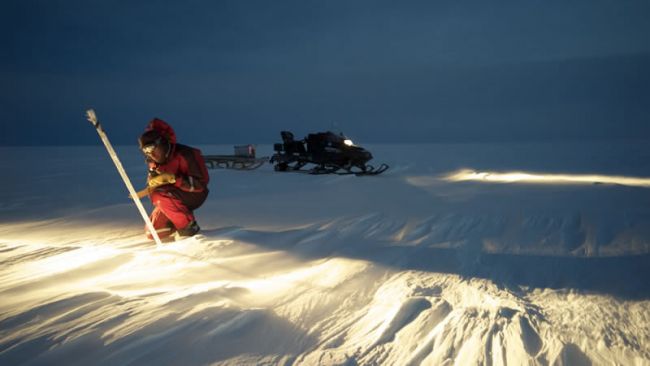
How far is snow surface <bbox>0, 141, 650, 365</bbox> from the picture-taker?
198 cm

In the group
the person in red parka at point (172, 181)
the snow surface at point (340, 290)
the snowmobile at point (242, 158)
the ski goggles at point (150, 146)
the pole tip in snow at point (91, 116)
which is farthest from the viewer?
the snowmobile at point (242, 158)

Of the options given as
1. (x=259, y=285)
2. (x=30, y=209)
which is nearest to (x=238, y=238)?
(x=259, y=285)

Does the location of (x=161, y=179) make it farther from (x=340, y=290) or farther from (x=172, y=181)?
(x=340, y=290)

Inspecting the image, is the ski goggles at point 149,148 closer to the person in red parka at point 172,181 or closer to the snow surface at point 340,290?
the person in red parka at point 172,181

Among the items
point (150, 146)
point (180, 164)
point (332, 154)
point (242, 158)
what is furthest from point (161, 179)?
point (242, 158)

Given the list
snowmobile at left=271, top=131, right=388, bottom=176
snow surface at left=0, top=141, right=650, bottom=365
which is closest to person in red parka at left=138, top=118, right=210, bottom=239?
snow surface at left=0, top=141, right=650, bottom=365

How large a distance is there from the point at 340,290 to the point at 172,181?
8.07ft

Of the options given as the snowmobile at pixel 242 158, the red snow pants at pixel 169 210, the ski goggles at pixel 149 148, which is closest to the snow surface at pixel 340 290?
the red snow pants at pixel 169 210

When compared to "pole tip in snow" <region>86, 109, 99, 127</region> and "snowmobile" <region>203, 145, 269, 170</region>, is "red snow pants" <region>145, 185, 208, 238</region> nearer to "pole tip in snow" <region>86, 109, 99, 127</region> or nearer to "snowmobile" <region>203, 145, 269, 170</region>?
"pole tip in snow" <region>86, 109, 99, 127</region>

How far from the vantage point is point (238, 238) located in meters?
4.33

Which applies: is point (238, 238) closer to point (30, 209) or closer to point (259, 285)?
point (259, 285)

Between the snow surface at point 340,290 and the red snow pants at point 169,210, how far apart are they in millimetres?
329

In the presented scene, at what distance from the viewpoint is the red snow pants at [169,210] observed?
4.47 meters

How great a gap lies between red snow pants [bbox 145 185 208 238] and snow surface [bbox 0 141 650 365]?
329mm
